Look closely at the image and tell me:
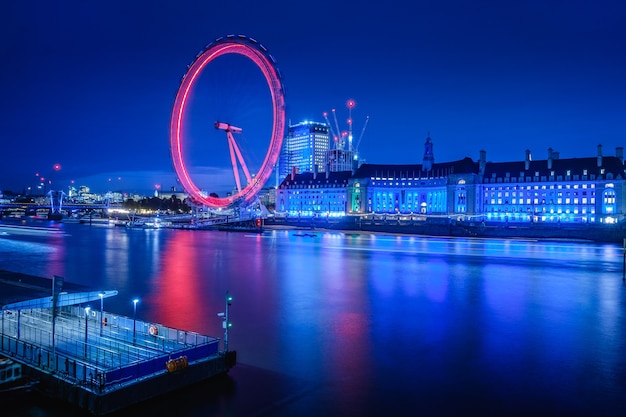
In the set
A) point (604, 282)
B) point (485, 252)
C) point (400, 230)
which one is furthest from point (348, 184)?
point (604, 282)

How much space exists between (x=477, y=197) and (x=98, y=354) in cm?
8793

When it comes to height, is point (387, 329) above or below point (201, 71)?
below

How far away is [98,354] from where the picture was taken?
12.7m

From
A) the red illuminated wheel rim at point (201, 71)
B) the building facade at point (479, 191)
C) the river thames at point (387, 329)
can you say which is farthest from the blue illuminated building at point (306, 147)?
the river thames at point (387, 329)

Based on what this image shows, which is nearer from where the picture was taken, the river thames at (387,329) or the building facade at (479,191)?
the river thames at (387,329)

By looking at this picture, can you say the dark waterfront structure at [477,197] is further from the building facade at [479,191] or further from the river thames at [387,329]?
the river thames at [387,329]

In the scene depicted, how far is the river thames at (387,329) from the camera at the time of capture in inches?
484

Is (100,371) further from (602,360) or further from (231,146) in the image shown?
(231,146)

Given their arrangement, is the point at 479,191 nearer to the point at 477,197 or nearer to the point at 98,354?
the point at 477,197

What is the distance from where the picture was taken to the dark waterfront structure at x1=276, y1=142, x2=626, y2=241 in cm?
7581

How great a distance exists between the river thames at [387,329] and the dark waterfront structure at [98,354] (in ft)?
1.28

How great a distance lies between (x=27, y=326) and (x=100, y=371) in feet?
14.3

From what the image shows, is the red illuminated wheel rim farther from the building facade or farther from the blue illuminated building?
the blue illuminated building

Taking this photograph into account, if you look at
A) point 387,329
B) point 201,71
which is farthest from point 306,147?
point 387,329
